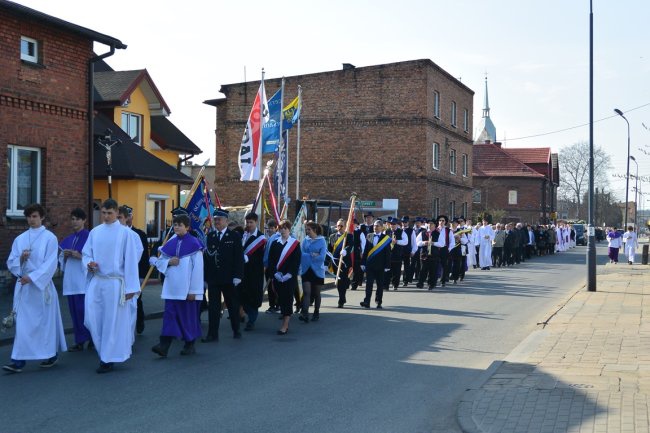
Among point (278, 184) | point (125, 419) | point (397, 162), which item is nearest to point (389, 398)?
point (125, 419)

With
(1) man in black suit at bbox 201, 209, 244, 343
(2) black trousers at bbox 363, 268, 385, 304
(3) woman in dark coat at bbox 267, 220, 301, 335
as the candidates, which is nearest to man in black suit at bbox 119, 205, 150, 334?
(1) man in black suit at bbox 201, 209, 244, 343

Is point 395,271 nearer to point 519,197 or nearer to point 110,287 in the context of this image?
point 110,287

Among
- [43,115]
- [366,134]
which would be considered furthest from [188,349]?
[366,134]

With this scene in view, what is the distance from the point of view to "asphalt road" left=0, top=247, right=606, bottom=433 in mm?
7059

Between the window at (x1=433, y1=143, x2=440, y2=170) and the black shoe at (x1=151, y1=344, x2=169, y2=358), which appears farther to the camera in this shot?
the window at (x1=433, y1=143, x2=440, y2=170)

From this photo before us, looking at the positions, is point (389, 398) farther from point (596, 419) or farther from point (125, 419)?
point (125, 419)

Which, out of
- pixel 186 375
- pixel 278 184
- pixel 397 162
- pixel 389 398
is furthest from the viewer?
pixel 397 162

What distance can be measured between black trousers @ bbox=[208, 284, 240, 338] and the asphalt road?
25 cm

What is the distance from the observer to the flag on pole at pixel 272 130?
878 inches

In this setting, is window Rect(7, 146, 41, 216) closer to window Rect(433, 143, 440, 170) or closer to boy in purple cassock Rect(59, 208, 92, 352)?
boy in purple cassock Rect(59, 208, 92, 352)

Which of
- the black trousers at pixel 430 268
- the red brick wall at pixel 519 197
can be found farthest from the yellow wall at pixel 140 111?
the red brick wall at pixel 519 197

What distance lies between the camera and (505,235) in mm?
33219

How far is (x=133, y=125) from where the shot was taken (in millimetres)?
28953

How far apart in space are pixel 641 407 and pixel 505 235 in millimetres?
26569
